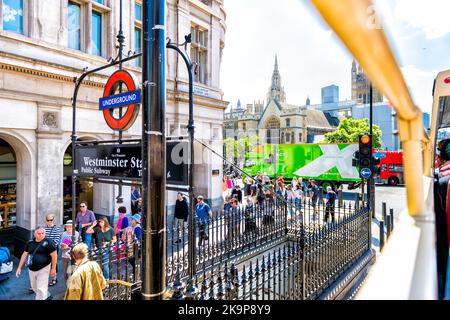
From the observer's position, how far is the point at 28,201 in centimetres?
782

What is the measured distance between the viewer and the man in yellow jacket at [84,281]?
131 inches

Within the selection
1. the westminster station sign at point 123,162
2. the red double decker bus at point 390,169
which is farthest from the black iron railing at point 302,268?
the red double decker bus at point 390,169

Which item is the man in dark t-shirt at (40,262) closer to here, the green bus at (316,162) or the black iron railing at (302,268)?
the black iron railing at (302,268)

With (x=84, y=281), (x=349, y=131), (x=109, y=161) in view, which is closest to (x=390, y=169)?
(x=349, y=131)

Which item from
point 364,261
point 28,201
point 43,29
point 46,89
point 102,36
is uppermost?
point 102,36

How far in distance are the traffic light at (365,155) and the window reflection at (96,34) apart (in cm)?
1002

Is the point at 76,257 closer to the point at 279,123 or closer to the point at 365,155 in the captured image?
the point at 365,155

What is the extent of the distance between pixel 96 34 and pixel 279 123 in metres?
67.0

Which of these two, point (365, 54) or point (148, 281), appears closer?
point (365, 54)

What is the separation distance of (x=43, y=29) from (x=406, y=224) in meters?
10.1

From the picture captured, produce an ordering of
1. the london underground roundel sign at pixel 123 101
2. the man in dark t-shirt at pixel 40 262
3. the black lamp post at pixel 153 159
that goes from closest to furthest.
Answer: the black lamp post at pixel 153 159 → the london underground roundel sign at pixel 123 101 → the man in dark t-shirt at pixel 40 262

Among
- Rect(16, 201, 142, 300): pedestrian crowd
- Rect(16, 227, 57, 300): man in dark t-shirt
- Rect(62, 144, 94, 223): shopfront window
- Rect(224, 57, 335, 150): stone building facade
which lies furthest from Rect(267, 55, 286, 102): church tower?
Rect(16, 227, 57, 300): man in dark t-shirt
